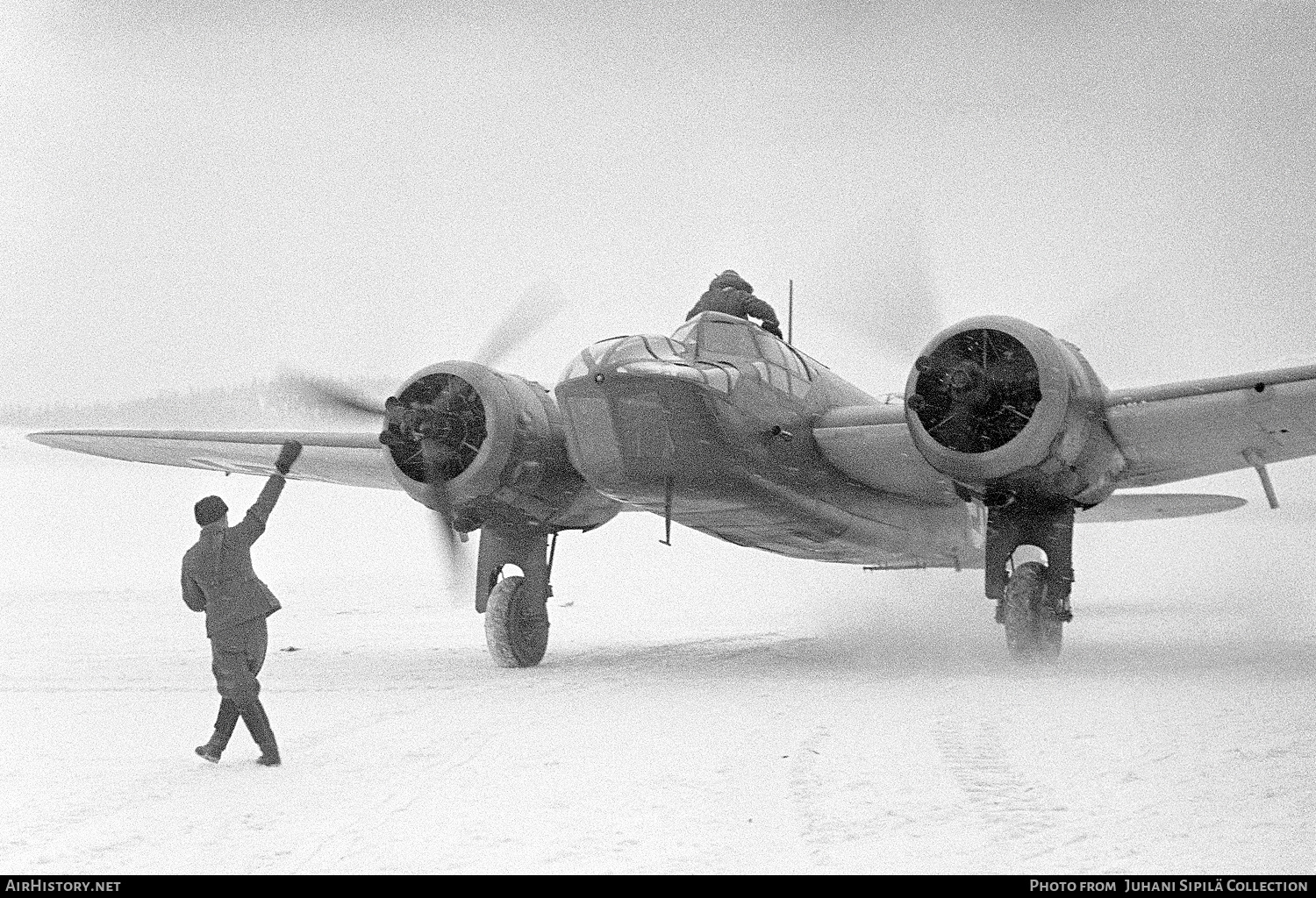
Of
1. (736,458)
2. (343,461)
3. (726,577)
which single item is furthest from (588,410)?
(726,577)

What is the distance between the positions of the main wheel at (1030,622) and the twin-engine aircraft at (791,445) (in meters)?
0.02

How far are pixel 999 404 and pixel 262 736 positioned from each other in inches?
255

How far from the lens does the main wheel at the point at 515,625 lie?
472 inches

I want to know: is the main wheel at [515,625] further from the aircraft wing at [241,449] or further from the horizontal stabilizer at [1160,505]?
the horizontal stabilizer at [1160,505]

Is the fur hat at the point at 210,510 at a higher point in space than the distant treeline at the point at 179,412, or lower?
higher

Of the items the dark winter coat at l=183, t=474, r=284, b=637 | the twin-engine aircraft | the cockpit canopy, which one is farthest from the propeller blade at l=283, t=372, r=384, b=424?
the dark winter coat at l=183, t=474, r=284, b=637

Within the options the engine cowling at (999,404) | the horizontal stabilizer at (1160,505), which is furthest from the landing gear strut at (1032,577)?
the horizontal stabilizer at (1160,505)

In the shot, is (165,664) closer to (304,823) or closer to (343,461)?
(343,461)

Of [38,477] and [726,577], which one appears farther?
[38,477]

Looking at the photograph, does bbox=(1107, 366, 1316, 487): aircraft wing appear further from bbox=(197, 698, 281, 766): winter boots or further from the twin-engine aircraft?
bbox=(197, 698, 281, 766): winter boots

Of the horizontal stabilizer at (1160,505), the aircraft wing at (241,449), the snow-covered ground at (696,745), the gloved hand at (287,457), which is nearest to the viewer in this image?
the snow-covered ground at (696,745)

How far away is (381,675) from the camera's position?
11352 mm

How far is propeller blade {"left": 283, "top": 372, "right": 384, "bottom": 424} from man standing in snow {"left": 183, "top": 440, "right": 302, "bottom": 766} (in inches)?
218
